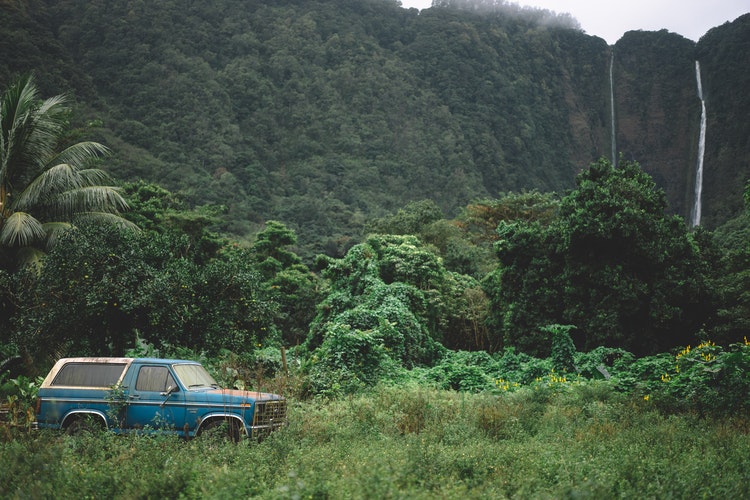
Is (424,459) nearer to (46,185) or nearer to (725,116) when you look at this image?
(46,185)

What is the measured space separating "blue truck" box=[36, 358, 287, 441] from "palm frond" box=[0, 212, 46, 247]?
20.4 ft

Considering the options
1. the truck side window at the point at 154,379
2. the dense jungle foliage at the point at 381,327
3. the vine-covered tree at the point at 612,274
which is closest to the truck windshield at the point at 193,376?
the truck side window at the point at 154,379

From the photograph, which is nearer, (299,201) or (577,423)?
(577,423)

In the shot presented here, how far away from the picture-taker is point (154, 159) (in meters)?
56.2

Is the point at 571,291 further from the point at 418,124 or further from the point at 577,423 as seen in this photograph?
the point at 418,124

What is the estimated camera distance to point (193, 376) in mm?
9562

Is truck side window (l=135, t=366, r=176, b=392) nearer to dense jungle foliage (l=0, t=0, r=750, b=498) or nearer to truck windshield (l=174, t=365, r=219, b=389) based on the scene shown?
truck windshield (l=174, t=365, r=219, b=389)

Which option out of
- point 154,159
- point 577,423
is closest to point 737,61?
point 154,159

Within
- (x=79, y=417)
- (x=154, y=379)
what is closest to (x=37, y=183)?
(x=79, y=417)

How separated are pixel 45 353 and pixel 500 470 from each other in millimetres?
12004

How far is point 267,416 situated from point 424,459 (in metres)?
3.17

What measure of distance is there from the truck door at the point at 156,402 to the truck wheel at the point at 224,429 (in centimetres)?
50

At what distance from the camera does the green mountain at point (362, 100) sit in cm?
6056

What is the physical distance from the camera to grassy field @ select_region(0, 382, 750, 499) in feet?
18.0
